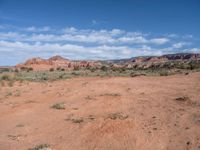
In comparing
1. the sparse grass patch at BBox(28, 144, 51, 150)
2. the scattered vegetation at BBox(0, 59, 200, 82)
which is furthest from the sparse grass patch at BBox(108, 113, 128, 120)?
the scattered vegetation at BBox(0, 59, 200, 82)

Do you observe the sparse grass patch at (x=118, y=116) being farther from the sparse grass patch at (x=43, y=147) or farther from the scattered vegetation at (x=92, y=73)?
the scattered vegetation at (x=92, y=73)

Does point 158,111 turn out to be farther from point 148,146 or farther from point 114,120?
point 148,146

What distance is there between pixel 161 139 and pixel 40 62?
277 feet

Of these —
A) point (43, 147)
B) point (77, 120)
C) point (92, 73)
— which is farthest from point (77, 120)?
point (92, 73)

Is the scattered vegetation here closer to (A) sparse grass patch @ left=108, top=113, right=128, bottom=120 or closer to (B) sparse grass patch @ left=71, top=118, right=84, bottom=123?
(B) sparse grass patch @ left=71, top=118, right=84, bottom=123

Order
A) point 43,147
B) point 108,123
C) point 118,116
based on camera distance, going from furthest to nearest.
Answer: point 118,116
point 108,123
point 43,147

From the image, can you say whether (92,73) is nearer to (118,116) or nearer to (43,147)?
(118,116)

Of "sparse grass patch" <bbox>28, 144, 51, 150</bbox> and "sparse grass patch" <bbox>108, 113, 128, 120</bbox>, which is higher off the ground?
"sparse grass patch" <bbox>108, 113, 128, 120</bbox>

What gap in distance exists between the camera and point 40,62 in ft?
298

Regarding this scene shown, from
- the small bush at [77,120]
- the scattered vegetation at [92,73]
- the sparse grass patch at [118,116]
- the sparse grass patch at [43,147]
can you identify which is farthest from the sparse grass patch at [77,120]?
the scattered vegetation at [92,73]

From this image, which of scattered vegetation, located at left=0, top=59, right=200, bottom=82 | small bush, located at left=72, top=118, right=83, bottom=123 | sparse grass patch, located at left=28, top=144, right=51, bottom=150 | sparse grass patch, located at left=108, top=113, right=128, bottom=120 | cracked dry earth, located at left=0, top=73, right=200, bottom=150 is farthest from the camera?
scattered vegetation, located at left=0, top=59, right=200, bottom=82

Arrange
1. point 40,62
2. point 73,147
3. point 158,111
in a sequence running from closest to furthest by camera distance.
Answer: point 73,147 < point 158,111 < point 40,62

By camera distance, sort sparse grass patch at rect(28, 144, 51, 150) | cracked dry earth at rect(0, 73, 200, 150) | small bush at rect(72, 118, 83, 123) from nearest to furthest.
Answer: sparse grass patch at rect(28, 144, 51, 150)
cracked dry earth at rect(0, 73, 200, 150)
small bush at rect(72, 118, 83, 123)

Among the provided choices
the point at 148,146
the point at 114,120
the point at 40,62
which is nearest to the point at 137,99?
the point at 114,120
